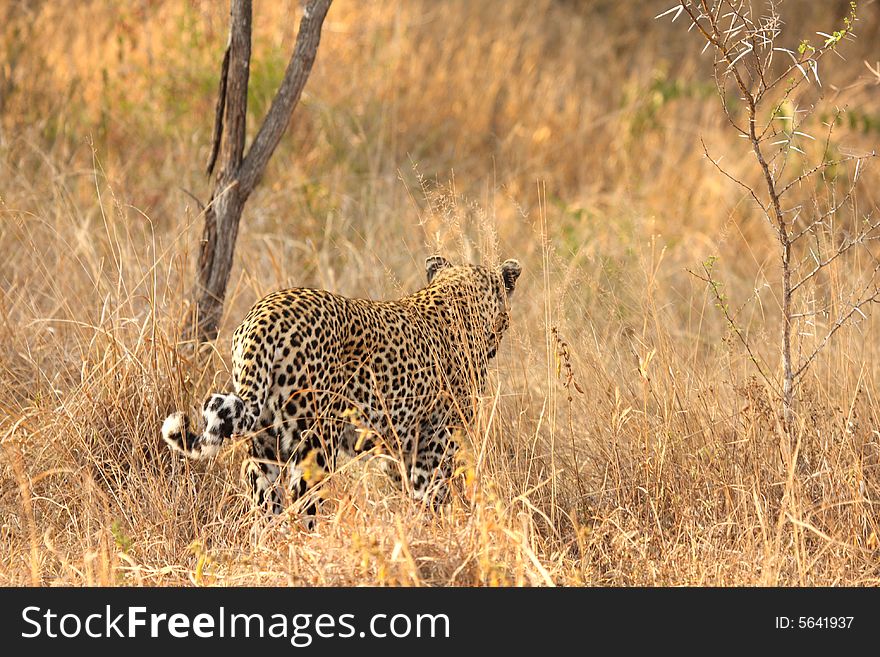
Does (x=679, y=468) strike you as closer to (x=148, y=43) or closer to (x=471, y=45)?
(x=148, y=43)

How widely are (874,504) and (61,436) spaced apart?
2.88m

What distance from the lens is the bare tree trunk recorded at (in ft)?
16.2

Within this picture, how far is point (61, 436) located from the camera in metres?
4.31

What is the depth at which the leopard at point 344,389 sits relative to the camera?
147 inches

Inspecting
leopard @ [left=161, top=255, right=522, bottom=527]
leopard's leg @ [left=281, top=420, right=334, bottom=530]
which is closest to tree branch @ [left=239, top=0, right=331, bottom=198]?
leopard @ [left=161, top=255, right=522, bottom=527]

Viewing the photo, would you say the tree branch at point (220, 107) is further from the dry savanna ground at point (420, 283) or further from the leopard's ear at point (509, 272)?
the leopard's ear at point (509, 272)

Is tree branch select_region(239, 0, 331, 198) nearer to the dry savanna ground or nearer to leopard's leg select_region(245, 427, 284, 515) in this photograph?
the dry savanna ground

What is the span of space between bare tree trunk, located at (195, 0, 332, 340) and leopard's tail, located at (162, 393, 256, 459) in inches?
51.7

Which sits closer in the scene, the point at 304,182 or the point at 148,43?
the point at 304,182

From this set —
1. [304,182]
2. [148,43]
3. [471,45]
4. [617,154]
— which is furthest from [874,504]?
[471,45]

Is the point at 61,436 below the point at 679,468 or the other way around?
the other way around

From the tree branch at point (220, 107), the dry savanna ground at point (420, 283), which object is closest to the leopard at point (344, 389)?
the dry savanna ground at point (420, 283)

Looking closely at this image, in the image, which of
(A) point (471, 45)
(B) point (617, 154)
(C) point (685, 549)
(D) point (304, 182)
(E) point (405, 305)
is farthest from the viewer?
(A) point (471, 45)

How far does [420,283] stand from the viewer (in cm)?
670
